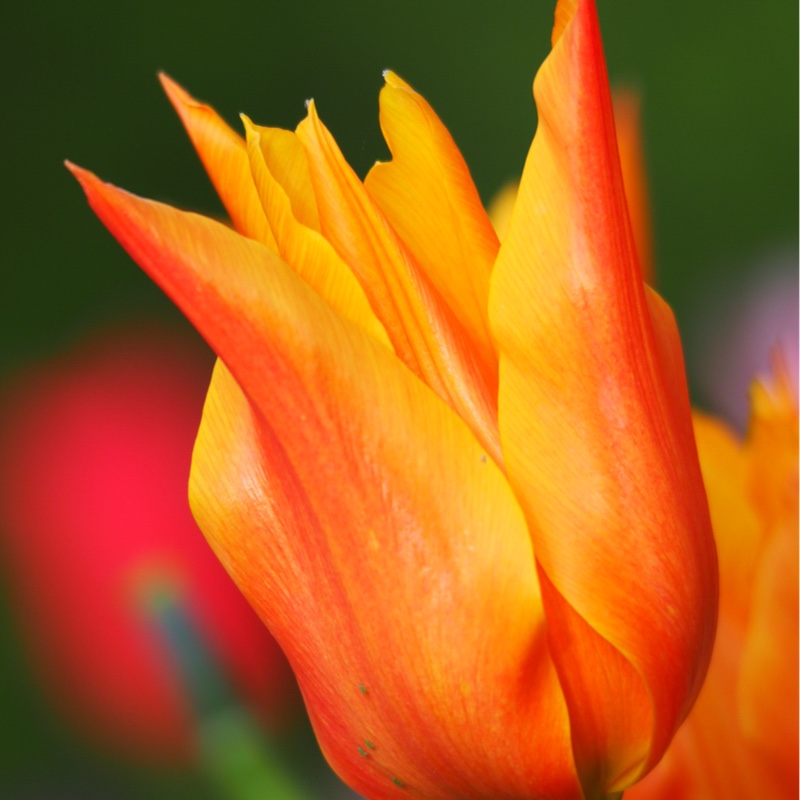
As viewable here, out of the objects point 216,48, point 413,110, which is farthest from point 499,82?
point 413,110

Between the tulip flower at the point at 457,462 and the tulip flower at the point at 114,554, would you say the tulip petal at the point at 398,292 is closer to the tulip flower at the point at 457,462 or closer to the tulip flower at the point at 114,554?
the tulip flower at the point at 457,462

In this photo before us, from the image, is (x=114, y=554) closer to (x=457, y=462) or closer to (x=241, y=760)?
(x=241, y=760)

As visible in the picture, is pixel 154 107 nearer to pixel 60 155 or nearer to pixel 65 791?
pixel 60 155

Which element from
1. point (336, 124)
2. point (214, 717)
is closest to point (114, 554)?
point (214, 717)

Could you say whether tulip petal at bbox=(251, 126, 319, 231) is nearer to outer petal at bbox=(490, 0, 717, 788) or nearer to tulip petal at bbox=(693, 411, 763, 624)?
outer petal at bbox=(490, 0, 717, 788)

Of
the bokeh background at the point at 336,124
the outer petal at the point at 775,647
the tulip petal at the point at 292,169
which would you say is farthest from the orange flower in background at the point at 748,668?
the tulip petal at the point at 292,169

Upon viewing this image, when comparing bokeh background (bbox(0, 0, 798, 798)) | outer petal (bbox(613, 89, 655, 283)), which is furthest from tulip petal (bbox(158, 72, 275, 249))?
outer petal (bbox(613, 89, 655, 283))

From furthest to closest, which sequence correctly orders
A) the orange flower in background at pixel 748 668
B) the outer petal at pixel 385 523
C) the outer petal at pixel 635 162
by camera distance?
the outer petal at pixel 635 162, the orange flower in background at pixel 748 668, the outer petal at pixel 385 523
